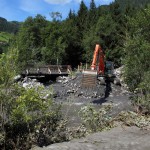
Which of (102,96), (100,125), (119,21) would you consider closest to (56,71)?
(102,96)

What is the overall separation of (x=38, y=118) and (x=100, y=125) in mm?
2525

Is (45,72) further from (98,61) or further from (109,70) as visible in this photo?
(98,61)

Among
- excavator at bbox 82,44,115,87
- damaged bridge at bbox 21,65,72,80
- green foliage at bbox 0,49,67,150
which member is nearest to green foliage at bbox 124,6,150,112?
green foliage at bbox 0,49,67,150

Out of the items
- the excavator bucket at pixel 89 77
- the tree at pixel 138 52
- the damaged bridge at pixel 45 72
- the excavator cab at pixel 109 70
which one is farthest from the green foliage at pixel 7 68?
the damaged bridge at pixel 45 72

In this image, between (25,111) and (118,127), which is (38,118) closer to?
(25,111)

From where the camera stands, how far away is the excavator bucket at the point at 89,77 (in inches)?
1863

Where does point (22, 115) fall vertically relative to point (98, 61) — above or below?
below

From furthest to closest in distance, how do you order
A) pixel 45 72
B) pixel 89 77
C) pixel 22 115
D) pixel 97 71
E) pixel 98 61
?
1. pixel 45 72
2. pixel 98 61
3. pixel 97 71
4. pixel 89 77
5. pixel 22 115

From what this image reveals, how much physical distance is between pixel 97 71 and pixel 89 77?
7.14 feet

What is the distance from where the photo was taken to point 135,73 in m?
24.5

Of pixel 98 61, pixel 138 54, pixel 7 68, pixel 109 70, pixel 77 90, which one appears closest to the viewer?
pixel 7 68

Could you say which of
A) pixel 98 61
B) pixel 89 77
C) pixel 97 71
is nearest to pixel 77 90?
pixel 89 77

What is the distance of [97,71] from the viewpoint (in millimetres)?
49031

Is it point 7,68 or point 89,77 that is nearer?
point 7,68
